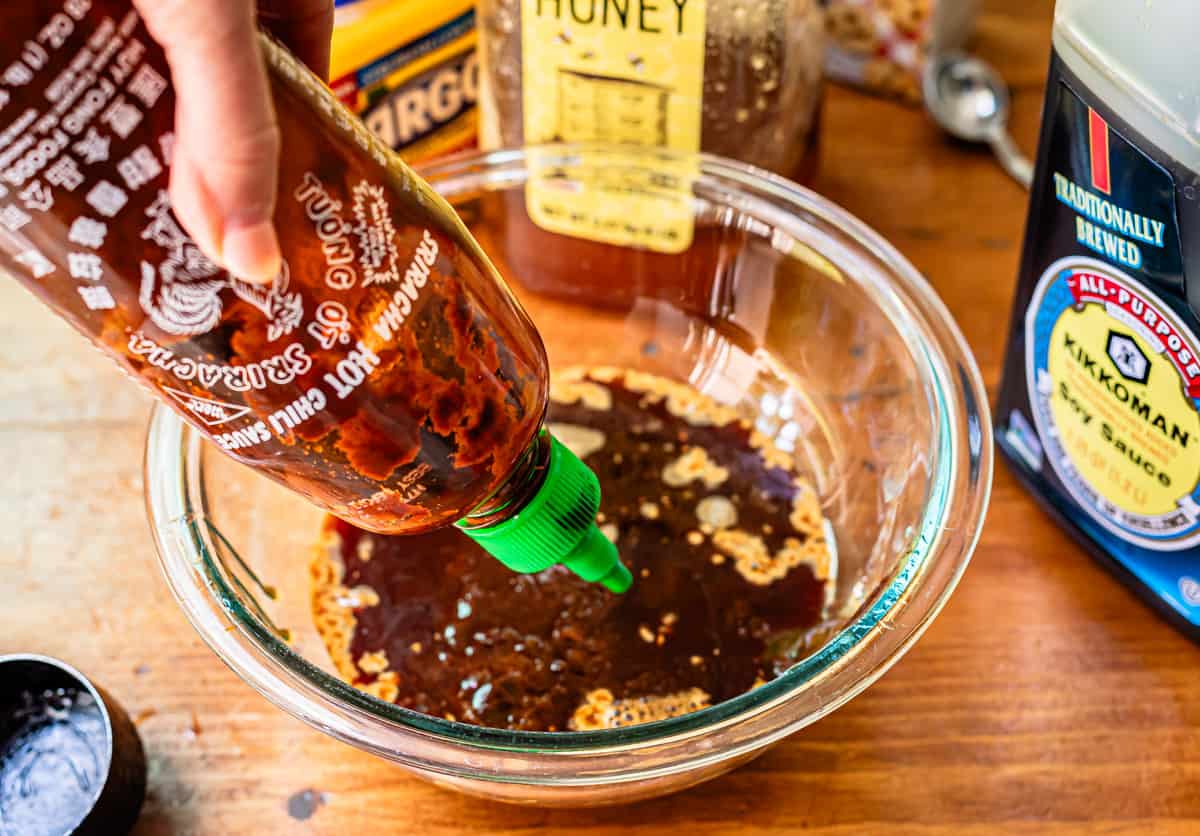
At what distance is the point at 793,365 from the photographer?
2.38 ft

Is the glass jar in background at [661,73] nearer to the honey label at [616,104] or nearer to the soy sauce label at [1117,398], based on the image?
the honey label at [616,104]

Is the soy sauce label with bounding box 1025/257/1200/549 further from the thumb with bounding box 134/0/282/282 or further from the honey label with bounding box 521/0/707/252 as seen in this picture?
the thumb with bounding box 134/0/282/282

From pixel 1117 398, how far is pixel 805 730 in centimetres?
23

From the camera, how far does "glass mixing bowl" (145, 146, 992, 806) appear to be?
0.48 metres

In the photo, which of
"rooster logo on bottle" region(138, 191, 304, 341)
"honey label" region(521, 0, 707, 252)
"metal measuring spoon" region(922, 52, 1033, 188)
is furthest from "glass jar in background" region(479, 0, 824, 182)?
"rooster logo on bottle" region(138, 191, 304, 341)

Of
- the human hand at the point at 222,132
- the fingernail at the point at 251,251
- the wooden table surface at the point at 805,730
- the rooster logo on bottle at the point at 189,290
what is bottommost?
the wooden table surface at the point at 805,730

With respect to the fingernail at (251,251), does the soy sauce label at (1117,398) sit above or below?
below

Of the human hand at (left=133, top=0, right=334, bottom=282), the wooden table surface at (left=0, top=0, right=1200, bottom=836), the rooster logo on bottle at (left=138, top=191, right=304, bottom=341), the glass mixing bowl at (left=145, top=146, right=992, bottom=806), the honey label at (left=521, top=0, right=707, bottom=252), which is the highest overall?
the human hand at (left=133, top=0, right=334, bottom=282)

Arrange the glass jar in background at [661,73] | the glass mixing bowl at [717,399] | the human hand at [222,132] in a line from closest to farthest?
the human hand at [222,132]
the glass mixing bowl at [717,399]
the glass jar in background at [661,73]

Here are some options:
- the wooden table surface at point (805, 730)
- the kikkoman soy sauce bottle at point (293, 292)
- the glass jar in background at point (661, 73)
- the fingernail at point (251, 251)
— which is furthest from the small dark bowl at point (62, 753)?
the glass jar in background at point (661, 73)

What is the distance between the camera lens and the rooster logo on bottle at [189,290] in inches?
14.2

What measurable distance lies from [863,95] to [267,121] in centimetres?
70

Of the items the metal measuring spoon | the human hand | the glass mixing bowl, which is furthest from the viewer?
the metal measuring spoon

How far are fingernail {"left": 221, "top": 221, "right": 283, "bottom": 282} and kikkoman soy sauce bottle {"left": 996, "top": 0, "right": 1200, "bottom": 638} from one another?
1.14ft
